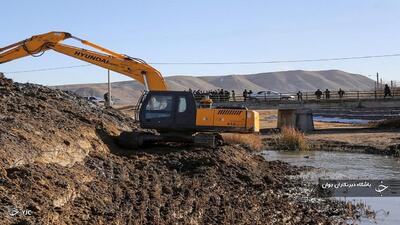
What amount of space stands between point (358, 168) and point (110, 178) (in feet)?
42.7

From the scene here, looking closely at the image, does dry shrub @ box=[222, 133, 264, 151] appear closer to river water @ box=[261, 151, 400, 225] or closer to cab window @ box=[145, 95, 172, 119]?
river water @ box=[261, 151, 400, 225]

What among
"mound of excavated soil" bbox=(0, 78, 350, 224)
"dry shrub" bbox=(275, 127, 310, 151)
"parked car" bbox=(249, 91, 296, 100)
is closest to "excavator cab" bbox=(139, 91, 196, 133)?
"mound of excavated soil" bbox=(0, 78, 350, 224)

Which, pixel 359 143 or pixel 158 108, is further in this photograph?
pixel 359 143

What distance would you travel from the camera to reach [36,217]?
9.15 m

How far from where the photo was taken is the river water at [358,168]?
14.2 metres

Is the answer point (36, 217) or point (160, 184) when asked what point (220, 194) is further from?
point (36, 217)

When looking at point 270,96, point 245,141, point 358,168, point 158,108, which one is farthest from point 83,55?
point 270,96

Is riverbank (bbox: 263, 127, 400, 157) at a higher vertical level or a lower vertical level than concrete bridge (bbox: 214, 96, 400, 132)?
lower

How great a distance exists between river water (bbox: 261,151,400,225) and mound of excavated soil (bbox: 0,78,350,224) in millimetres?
1060

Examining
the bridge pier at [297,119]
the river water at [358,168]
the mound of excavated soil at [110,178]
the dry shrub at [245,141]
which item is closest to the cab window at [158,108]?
the mound of excavated soil at [110,178]

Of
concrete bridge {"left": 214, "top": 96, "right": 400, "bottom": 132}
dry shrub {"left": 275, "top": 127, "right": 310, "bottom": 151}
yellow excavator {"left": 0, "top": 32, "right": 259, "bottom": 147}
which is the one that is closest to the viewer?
yellow excavator {"left": 0, "top": 32, "right": 259, "bottom": 147}

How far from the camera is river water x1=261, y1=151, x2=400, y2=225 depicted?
14172 millimetres

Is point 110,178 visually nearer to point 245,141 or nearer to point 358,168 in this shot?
point 358,168

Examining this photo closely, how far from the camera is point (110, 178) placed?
14211 mm
